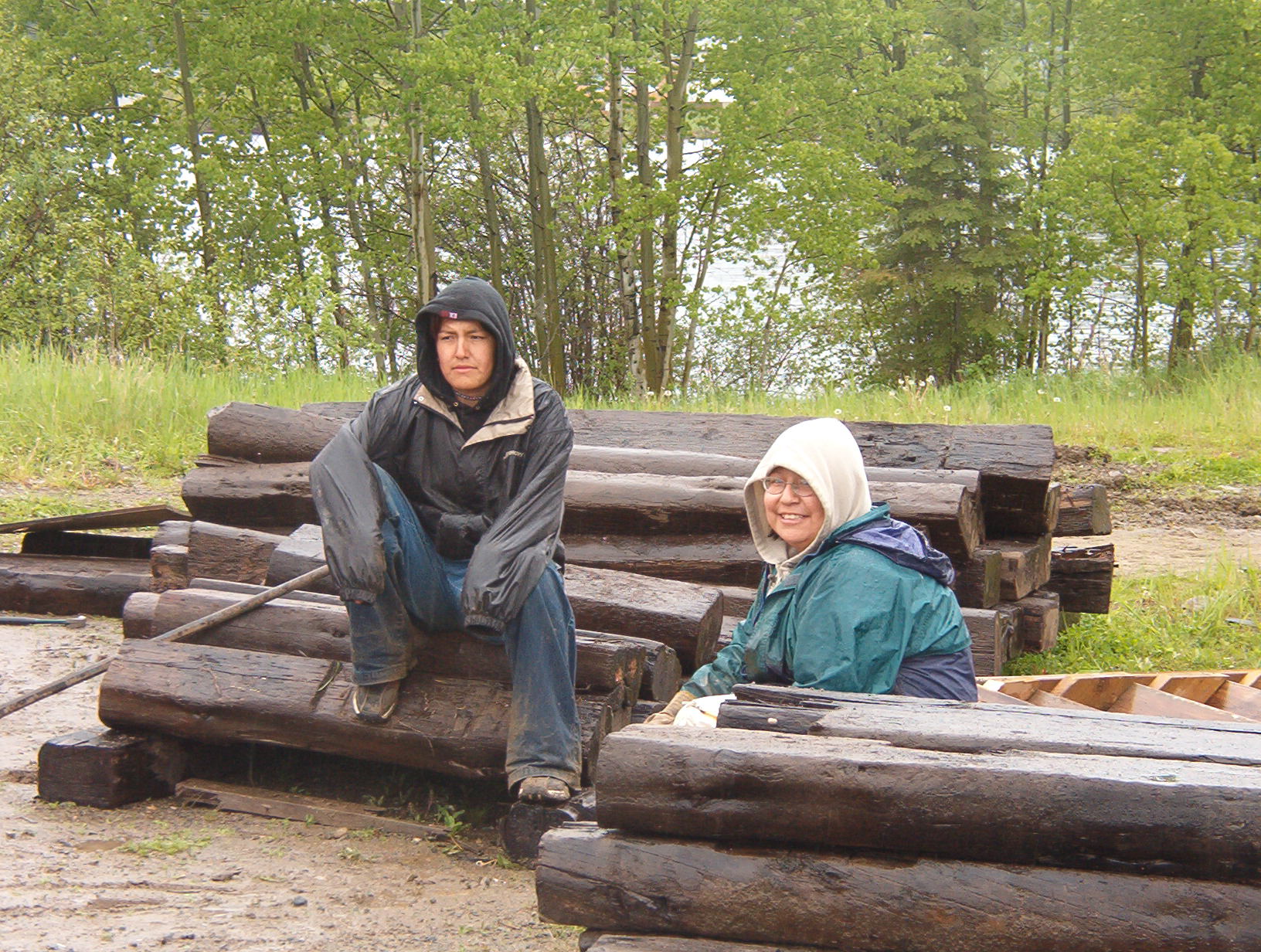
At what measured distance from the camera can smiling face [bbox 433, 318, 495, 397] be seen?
435 cm

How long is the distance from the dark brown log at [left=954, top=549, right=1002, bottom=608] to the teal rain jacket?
2.35m

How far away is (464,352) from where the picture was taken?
435 centimetres

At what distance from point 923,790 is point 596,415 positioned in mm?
5067

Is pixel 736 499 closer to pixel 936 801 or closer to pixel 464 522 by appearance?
pixel 464 522

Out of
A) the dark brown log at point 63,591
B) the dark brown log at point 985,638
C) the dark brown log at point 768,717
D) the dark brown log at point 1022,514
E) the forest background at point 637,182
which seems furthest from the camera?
the forest background at point 637,182

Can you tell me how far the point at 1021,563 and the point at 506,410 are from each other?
2.93m

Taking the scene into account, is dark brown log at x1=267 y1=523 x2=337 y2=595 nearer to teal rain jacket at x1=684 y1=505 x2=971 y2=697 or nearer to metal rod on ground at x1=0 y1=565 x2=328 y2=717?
metal rod on ground at x1=0 y1=565 x2=328 y2=717

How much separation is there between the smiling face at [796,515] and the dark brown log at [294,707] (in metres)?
1.15

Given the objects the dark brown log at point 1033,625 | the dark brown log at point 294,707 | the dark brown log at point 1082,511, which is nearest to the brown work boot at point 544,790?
the dark brown log at point 294,707

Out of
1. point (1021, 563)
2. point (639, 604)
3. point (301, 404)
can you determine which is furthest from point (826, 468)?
point (301, 404)

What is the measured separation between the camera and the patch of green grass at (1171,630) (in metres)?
6.66

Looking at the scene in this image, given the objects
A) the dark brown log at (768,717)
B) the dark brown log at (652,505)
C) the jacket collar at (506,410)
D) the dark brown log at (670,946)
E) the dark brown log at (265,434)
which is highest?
the jacket collar at (506,410)

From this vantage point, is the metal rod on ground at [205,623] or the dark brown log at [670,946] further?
the metal rod on ground at [205,623]

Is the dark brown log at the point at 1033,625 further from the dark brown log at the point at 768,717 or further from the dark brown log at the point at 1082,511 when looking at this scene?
the dark brown log at the point at 768,717
